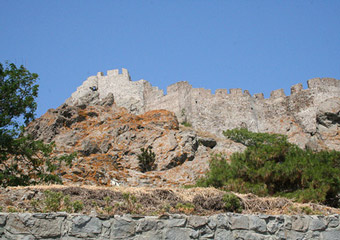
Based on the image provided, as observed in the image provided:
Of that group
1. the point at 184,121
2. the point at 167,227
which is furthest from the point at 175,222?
the point at 184,121

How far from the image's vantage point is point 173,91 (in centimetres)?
4384

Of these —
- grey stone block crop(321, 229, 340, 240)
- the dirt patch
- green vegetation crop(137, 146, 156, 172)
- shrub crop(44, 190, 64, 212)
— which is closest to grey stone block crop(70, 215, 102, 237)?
the dirt patch

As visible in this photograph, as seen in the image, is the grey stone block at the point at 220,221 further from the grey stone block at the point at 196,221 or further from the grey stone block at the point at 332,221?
the grey stone block at the point at 332,221

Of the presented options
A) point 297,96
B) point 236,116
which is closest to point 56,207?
point 236,116

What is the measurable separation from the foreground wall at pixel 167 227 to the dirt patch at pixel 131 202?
0.74 metres

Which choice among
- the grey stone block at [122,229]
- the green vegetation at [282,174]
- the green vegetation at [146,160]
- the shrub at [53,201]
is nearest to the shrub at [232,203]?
the grey stone block at [122,229]

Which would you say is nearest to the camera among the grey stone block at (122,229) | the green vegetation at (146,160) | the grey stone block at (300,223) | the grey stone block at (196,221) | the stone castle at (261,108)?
the grey stone block at (122,229)

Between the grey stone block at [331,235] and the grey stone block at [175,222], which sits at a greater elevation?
the grey stone block at [175,222]

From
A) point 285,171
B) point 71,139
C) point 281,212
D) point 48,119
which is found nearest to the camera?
point 281,212

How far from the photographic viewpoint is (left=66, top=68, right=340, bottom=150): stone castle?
3975cm

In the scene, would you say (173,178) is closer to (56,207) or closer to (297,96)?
(56,207)

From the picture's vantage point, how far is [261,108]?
4334cm

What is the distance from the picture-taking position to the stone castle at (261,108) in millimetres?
39750

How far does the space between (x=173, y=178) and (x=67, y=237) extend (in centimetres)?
1516
